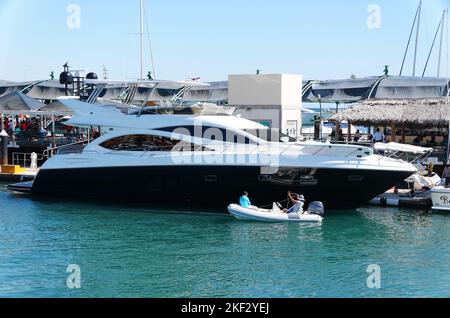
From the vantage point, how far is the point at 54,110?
34.1 meters

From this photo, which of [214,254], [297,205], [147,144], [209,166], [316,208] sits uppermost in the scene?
[147,144]

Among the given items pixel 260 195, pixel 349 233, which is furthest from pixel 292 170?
pixel 349 233

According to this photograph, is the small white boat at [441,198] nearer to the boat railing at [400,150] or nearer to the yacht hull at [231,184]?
the boat railing at [400,150]

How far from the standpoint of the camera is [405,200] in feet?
80.2

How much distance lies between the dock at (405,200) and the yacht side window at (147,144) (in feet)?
23.5

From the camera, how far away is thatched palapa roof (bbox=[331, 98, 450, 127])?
28312 millimetres

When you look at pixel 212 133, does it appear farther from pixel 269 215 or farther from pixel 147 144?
pixel 269 215

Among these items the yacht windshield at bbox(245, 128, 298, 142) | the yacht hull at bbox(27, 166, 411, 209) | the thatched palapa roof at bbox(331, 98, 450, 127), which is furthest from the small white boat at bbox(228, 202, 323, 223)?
the thatched palapa roof at bbox(331, 98, 450, 127)

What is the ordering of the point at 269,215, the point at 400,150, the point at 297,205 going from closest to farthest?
1. the point at 269,215
2. the point at 297,205
3. the point at 400,150

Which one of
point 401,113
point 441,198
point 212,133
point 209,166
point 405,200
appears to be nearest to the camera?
point 209,166

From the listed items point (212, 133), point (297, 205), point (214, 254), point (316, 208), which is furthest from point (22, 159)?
point (214, 254)

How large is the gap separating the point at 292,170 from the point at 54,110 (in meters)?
16.5

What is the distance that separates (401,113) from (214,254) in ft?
48.4
